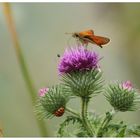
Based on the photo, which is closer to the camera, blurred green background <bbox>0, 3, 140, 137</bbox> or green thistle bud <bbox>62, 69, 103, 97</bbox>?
green thistle bud <bbox>62, 69, 103, 97</bbox>

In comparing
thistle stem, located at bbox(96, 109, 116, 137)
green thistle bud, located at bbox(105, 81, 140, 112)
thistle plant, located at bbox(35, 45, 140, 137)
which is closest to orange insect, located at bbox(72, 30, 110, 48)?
thistle plant, located at bbox(35, 45, 140, 137)

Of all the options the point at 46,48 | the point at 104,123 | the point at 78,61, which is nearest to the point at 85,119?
the point at 104,123

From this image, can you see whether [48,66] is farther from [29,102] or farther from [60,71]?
[60,71]

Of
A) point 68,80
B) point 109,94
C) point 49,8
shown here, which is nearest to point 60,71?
point 68,80

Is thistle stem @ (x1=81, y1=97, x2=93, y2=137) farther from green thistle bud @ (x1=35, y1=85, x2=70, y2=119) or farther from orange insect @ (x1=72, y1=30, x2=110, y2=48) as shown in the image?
orange insect @ (x1=72, y1=30, x2=110, y2=48)

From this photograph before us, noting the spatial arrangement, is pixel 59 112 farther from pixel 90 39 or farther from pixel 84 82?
pixel 90 39

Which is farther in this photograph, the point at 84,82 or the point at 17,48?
the point at 17,48
